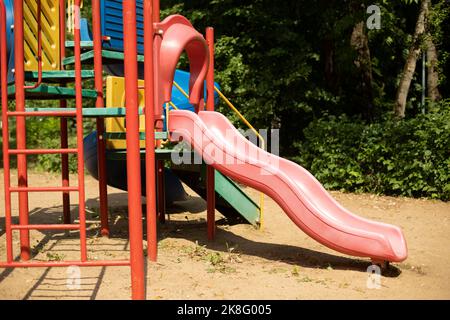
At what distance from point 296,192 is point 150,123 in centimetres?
151

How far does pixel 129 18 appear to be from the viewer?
3.88 metres

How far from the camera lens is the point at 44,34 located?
18.4 feet

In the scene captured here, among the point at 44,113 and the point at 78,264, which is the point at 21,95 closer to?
the point at 44,113

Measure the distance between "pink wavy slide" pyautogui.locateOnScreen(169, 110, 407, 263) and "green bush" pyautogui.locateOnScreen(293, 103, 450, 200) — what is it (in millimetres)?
4385

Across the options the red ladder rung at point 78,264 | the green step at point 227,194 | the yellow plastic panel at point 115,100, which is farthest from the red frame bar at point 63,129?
Result: the red ladder rung at point 78,264

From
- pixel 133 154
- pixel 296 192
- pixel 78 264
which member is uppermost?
pixel 133 154

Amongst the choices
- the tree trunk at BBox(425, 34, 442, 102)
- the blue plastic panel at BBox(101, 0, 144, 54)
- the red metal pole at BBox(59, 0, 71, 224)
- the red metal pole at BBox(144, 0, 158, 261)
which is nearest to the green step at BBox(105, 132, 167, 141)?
the red metal pole at BBox(144, 0, 158, 261)

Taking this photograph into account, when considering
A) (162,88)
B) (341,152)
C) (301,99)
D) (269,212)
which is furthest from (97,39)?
(301,99)

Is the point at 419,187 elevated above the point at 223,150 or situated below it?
below

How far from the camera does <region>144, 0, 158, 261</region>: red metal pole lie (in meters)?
5.14

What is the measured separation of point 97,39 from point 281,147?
8.35 m

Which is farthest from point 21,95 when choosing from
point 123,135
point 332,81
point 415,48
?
point 332,81

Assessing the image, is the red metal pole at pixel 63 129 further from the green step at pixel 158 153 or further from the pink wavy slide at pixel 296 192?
the pink wavy slide at pixel 296 192

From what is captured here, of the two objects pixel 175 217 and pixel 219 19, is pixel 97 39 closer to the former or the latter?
pixel 175 217
